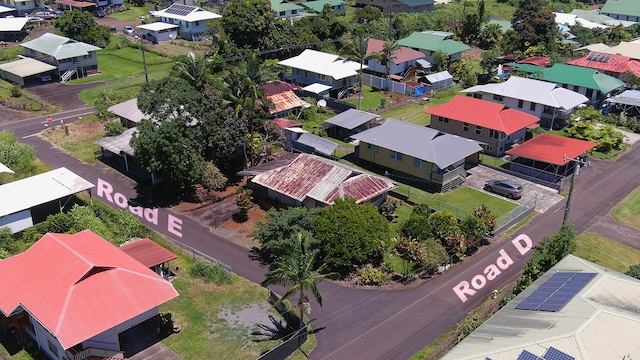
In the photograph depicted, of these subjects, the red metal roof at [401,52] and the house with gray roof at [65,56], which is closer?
the house with gray roof at [65,56]

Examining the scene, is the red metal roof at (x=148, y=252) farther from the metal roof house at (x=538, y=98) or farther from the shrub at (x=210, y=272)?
the metal roof house at (x=538, y=98)

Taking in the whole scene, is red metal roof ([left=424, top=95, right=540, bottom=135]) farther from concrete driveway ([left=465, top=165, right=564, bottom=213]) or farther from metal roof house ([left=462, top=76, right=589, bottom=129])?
concrete driveway ([left=465, top=165, right=564, bottom=213])

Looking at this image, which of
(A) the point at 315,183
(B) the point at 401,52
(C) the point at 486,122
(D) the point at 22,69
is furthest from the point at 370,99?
(D) the point at 22,69

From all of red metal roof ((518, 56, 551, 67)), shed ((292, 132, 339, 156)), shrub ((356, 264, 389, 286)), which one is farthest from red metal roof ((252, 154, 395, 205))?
red metal roof ((518, 56, 551, 67))

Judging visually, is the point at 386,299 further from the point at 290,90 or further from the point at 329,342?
the point at 290,90

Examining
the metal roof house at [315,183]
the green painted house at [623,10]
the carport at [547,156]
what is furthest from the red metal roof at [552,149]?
the green painted house at [623,10]

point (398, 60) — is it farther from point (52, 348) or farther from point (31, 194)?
point (52, 348)
